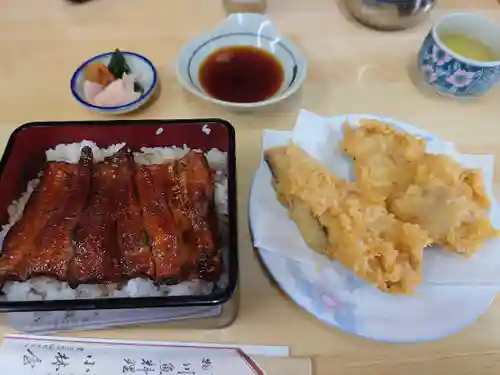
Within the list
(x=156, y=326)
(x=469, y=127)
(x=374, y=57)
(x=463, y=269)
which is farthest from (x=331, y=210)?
(x=374, y=57)

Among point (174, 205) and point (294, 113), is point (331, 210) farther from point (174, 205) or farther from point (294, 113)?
point (294, 113)

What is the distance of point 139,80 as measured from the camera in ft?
4.34

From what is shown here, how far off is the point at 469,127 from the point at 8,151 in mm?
1045

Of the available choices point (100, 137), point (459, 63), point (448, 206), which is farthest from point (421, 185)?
point (100, 137)

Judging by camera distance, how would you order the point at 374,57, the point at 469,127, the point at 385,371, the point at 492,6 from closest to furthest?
the point at 385,371 → the point at 469,127 → the point at 374,57 → the point at 492,6

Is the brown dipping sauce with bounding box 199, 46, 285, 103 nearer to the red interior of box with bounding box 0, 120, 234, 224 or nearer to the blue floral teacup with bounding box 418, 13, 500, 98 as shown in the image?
the red interior of box with bounding box 0, 120, 234, 224

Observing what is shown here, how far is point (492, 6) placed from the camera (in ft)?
5.25

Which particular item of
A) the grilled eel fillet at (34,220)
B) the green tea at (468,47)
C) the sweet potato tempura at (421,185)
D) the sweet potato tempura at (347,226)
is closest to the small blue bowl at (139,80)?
the grilled eel fillet at (34,220)

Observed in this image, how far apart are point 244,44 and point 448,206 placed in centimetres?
70

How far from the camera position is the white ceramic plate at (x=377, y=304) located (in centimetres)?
89

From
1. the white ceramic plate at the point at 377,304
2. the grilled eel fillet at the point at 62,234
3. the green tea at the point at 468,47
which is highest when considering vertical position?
the green tea at the point at 468,47

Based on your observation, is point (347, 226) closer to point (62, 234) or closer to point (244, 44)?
point (62, 234)

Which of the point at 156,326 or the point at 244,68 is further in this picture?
the point at 244,68

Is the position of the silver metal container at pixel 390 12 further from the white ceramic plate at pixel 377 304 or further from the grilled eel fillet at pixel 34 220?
the grilled eel fillet at pixel 34 220
